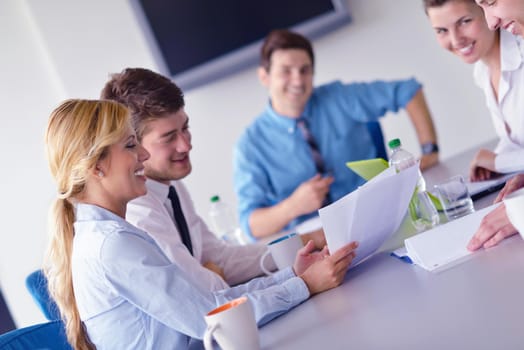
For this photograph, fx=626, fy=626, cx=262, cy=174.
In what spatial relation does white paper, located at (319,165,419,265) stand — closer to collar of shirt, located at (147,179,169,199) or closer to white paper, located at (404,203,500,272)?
white paper, located at (404,203,500,272)

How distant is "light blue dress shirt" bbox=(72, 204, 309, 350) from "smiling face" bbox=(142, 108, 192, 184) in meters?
0.49

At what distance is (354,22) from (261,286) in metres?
2.53

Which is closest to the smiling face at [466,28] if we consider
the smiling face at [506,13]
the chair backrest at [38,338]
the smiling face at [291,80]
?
the smiling face at [506,13]

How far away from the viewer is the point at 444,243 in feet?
3.96

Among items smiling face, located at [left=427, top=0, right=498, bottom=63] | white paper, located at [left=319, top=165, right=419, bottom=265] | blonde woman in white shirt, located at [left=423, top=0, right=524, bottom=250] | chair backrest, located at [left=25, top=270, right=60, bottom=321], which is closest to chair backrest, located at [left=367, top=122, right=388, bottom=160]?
blonde woman in white shirt, located at [left=423, top=0, right=524, bottom=250]

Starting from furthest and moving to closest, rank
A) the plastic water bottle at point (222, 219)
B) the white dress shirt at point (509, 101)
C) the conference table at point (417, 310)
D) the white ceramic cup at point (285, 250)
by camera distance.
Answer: the plastic water bottle at point (222, 219) < the white dress shirt at point (509, 101) < the white ceramic cup at point (285, 250) < the conference table at point (417, 310)

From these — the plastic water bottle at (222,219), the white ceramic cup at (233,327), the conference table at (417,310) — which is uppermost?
the white ceramic cup at (233,327)

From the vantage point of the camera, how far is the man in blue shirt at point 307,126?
290cm

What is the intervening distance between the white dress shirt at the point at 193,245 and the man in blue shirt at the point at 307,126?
0.78m

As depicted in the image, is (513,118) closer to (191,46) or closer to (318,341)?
(318,341)

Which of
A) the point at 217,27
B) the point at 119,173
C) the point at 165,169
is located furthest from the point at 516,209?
the point at 217,27

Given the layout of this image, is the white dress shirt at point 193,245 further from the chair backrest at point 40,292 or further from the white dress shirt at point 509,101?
the white dress shirt at point 509,101

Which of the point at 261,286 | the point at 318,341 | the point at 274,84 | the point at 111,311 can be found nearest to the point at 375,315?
the point at 318,341

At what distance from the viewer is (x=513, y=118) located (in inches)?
76.7
